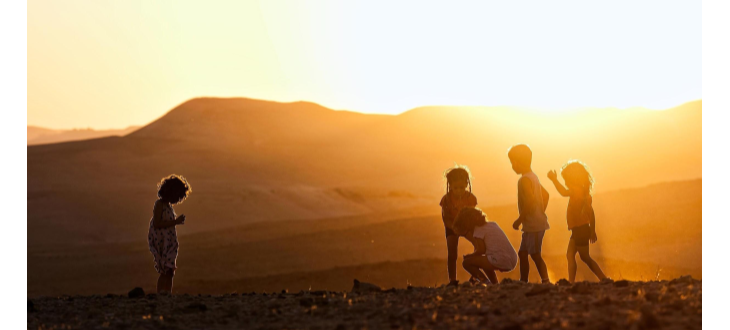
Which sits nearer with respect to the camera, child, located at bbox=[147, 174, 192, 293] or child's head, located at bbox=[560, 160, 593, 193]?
child's head, located at bbox=[560, 160, 593, 193]

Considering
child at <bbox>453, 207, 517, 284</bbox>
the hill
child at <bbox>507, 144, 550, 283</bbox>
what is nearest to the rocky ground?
child at <bbox>453, 207, 517, 284</bbox>

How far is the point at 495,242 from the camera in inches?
294

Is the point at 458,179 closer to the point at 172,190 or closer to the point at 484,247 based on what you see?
the point at 484,247

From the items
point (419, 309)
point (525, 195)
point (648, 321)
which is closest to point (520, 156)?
point (525, 195)

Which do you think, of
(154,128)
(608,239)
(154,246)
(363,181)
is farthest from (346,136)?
→ (154,246)

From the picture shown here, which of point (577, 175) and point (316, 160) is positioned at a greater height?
point (316, 160)

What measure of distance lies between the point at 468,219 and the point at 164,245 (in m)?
3.26

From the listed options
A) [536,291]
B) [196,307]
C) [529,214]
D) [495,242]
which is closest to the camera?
[536,291]

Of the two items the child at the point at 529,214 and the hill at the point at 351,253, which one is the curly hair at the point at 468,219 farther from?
the hill at the point at 351,253

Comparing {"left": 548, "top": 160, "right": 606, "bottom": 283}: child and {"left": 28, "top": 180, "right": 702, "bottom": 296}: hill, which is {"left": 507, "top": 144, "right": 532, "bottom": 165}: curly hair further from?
{"left": 28, "top": 180, "right": 702, "bottom": 296}: hill

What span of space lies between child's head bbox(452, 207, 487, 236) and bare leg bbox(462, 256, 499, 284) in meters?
0.31

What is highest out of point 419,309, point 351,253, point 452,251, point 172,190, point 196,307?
point 172,190

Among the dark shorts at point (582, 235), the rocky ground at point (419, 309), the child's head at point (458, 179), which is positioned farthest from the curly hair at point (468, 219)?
the dark shorts at point (582, 235)

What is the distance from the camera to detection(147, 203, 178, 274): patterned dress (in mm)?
8359
